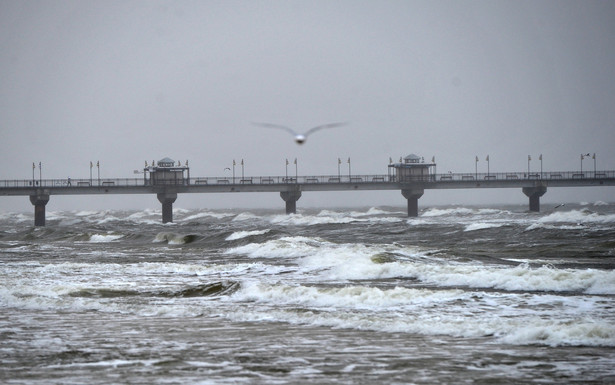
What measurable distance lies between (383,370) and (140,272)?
17.7 m

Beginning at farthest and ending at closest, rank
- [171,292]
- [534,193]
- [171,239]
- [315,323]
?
[534,193] < [171,239] < [171,292] < [315,323]

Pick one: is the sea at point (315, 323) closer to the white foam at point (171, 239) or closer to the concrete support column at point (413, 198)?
the white foam at point (171, 239)

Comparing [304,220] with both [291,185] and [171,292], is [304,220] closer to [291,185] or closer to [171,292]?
[291,185]

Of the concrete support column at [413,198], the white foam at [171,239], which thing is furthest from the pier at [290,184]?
the white foam at [171,239]

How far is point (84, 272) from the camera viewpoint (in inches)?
1067

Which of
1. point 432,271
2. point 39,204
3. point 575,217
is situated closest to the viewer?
point 432,271

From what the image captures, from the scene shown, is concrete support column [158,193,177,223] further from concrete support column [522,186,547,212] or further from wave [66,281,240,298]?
wave [66,281,240,298]

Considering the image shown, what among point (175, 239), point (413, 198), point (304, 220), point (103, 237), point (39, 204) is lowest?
point (304, 220)

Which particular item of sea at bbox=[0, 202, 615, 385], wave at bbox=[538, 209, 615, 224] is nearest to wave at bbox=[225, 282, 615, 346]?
sea at bbox=[0, 202, 615, 385]

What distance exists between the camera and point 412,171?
3907 inches

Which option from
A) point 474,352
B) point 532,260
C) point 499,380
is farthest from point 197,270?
point 499,380

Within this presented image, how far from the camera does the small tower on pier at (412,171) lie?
99125 mm

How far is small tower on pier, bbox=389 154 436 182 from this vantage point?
99125 mm

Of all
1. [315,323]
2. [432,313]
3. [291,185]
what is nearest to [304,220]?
Result: [291,185]
